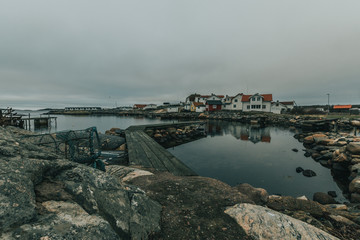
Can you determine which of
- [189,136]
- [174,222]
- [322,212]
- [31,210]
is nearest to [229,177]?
[322,212]

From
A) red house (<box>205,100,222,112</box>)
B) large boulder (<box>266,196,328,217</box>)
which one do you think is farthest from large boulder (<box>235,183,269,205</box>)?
red house (<box>205,100,222,112</box>)

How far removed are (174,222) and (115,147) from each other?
12805mm

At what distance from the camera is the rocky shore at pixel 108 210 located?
1687 mm

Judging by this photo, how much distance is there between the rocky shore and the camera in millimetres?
1687

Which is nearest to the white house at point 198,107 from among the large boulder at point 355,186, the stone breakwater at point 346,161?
the stone breakwater at point 346,161

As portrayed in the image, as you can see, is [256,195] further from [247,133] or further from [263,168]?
[247,133]

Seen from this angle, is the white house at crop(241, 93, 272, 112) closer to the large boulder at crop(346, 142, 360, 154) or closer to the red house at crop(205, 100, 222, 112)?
the red house at crop(205, 100, 222, 112)

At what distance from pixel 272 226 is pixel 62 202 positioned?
3.58m

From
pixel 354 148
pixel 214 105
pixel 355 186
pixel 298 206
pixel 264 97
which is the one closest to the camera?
pixel 298 206

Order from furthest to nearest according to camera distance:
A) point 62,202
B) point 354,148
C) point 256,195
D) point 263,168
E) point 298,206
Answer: point 263,168 < point 354,148 < point 256,195 < point 298,206 < point 62,202

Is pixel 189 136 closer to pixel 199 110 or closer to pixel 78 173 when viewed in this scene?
pixel 78 173

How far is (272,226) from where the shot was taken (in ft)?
9.52

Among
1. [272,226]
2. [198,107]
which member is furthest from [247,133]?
[198,107]

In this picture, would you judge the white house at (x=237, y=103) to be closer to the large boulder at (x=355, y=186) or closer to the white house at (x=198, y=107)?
the white house at (x=198, y=107)
